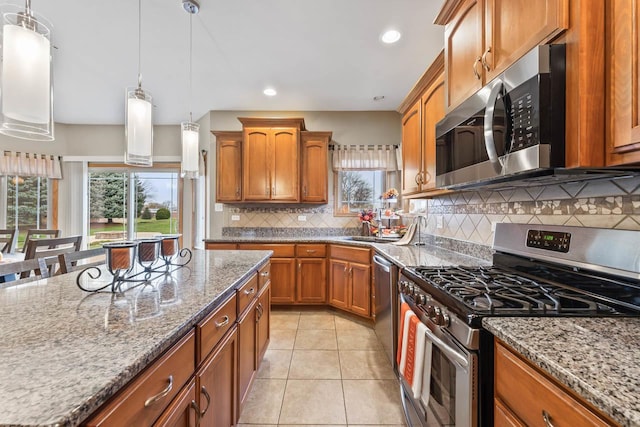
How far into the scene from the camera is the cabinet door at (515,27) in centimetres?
98

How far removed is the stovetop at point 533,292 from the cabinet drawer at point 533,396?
16 centimetres

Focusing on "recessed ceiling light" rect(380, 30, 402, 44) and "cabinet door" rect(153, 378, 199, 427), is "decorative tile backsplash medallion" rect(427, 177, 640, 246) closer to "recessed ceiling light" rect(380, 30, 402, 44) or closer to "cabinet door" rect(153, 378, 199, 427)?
"recessed ceiling light" rect(380, 30, 402, 44)

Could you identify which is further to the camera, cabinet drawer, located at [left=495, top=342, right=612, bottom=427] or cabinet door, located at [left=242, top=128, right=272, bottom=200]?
cabinet door, located at [left=242, top=128, right=272, bottom=200]

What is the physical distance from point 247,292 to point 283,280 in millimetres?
1836

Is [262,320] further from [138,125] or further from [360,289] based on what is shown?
[138,125]

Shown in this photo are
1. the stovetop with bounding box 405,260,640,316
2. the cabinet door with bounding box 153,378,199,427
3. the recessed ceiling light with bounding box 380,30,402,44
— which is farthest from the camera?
the recessed ceiling light with bounding box 380,30,402,44

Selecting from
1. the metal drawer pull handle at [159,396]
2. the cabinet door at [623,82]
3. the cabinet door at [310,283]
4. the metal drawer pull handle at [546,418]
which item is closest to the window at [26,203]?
the cabinet door at [310,283]

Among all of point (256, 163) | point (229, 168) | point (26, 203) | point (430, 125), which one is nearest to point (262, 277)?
point (430, 125)

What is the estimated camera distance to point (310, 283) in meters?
3.38

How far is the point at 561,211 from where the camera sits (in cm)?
131

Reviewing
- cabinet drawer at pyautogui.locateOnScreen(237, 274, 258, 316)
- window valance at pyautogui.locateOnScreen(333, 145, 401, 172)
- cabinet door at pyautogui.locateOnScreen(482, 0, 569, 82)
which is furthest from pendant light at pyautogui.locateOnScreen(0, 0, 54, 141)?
window valance at pyautogui.locateOnScreen(333, 145, 401, 172)

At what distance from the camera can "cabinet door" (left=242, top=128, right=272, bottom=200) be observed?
11.8 ft

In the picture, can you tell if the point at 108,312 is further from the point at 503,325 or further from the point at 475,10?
the point at 475,10

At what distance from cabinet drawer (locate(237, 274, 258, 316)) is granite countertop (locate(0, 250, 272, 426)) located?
0.45 feet
